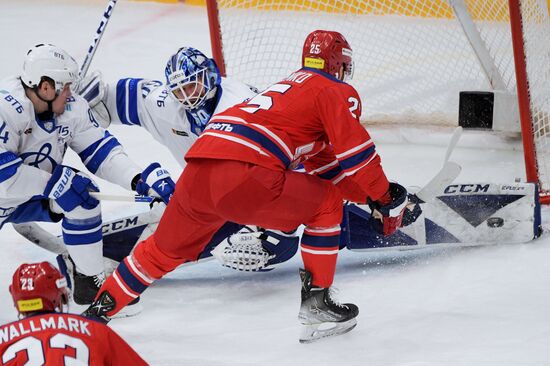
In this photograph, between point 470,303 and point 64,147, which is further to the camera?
point 64,147

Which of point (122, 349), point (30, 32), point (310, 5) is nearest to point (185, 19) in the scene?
point (30, 32)

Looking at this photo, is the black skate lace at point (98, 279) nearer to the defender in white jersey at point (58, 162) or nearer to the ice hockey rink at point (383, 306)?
the defender in white jersey at point (58, 162)

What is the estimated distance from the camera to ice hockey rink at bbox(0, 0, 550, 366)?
3273mm

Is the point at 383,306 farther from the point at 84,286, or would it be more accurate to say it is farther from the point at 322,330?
the point at 84,286

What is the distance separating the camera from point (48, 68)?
365 centimetres

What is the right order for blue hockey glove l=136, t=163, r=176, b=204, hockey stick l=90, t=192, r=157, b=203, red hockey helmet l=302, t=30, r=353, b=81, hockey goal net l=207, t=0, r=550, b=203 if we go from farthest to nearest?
hockey goal net l=207, t=0, r=550, b=203 → blue hockey glove l=136, t=163, r=176, b=204 → hockey stick l=90, t=192, r=157, b=203 → red hockey helmet l=302, t=30, r=353, b=81

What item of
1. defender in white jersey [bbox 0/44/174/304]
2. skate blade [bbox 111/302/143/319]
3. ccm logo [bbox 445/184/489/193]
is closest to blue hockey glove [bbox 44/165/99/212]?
defender in white jersey [bbox 0/44/174/304]

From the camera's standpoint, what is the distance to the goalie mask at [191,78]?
12.5 feet

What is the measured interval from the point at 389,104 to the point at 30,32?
2803 mm

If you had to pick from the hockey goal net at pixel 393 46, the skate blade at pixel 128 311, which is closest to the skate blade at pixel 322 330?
the skate blade at pixel 128 311

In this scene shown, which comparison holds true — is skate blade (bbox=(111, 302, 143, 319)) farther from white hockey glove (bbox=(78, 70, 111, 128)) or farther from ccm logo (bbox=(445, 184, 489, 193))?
ccm logo (bbox=(445, 184, 489, 193))

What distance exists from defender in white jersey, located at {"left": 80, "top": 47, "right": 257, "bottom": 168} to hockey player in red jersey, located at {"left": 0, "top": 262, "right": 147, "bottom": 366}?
154cm

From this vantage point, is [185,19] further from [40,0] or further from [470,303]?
[470,303]

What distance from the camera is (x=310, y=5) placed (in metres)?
5.39
